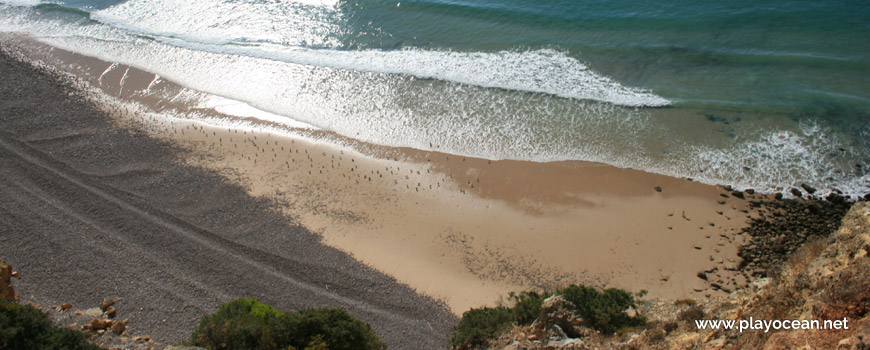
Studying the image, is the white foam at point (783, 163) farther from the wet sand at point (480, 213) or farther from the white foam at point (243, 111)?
the white foam at point (243, 111)

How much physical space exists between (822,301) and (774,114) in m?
20.4

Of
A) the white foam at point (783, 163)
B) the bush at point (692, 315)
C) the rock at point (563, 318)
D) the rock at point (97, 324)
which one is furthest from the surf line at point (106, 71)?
the bush at point (692, 315)

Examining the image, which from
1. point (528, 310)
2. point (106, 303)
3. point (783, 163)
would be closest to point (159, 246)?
point (106, 303)

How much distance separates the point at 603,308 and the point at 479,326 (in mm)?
3692

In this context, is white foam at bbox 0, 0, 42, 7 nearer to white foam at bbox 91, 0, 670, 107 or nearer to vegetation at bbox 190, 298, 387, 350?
white foam at bbox 91, 0, 670, 107

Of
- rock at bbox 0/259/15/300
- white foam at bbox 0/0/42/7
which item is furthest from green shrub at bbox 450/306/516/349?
white foam at bbox 0/0/42/7

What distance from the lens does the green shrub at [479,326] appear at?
14.8 meters

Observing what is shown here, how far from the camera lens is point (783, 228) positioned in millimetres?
19031

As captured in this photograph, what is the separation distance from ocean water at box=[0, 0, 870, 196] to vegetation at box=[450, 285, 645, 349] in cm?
962

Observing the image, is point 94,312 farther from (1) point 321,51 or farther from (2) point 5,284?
(1) point 321,51

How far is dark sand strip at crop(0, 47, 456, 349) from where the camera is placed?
1673 centimetres

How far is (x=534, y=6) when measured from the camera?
35.2 m

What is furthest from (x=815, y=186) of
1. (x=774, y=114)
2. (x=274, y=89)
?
(x=274, y=89)

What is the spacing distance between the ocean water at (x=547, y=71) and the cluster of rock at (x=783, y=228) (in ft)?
4.53
